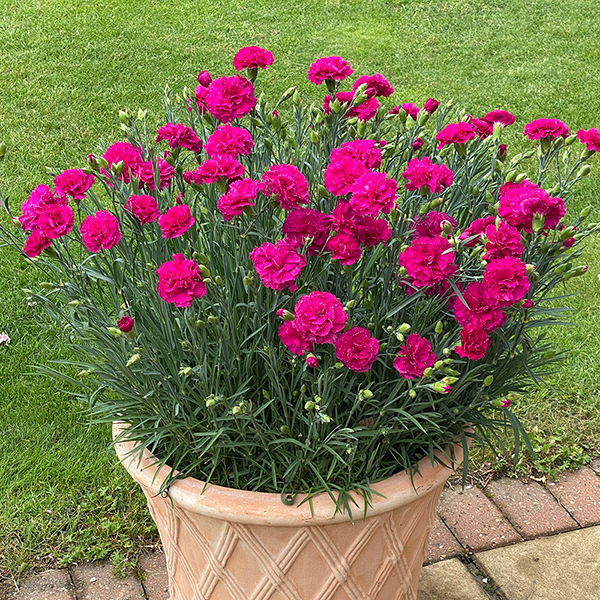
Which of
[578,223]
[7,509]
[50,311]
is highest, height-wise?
[578,223]

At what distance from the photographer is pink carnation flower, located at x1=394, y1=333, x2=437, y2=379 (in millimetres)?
1282

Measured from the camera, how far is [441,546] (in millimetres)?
2117

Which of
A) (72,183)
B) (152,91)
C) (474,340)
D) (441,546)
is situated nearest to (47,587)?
(441,546)

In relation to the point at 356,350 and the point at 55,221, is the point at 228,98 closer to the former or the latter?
the point at 55,221

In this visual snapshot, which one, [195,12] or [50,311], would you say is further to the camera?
[195,12]

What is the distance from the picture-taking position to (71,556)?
80.0 inches

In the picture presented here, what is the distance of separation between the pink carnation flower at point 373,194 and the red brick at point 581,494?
4.78ft

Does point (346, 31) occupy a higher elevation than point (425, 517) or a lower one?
higher

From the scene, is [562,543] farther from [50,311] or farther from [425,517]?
[50,311]

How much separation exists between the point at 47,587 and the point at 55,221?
117 centimetres

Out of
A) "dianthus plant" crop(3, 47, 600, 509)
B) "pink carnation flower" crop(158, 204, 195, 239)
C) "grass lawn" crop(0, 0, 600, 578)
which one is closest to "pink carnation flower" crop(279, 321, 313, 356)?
"dianthus plant" crop(3, 47, 600, 509)

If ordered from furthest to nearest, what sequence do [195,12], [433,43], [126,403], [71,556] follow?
[195,12]
[433,43]
[71,556]
[126,403]

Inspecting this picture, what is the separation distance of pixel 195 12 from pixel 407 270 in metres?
5.79

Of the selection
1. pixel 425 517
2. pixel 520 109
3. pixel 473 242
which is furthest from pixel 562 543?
pixel 520 109
